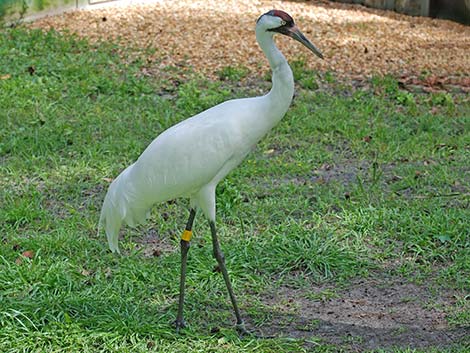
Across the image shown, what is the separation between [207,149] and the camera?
378 centimetres

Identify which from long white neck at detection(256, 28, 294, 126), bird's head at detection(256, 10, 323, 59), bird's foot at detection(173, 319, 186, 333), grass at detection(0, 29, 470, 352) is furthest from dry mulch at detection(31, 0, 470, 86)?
bird's foot at detection(173, 319, 186, 333)

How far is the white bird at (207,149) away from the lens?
379 centimetres

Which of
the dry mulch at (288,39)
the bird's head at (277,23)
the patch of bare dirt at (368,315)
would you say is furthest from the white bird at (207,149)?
the dry mulch at (288,39)

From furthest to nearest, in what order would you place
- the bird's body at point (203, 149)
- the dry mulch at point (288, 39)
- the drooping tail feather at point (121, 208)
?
the dry mulch at point (288, 39), the drooping tail feather at point (121, 208), the bird's body at point (203, 149)

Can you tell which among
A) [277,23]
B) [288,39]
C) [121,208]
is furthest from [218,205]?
[288,39]

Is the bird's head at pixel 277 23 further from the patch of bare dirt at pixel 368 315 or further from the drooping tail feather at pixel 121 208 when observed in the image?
the patch of bare dirt at pixel 368 315

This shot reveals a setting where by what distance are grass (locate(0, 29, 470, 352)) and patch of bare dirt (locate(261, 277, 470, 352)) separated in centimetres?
9

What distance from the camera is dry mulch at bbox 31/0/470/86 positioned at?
8.03m

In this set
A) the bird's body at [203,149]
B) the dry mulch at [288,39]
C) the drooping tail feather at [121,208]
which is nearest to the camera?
the bird's body at [203,149]

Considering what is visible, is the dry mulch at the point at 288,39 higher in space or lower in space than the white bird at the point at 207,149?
lower

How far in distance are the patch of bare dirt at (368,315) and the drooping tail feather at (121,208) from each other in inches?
30.8

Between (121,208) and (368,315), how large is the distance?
1.27 meters

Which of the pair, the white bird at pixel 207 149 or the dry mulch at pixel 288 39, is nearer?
the white bird at pixel 207 149

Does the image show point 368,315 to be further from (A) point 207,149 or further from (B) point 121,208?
(B) point 121,208
